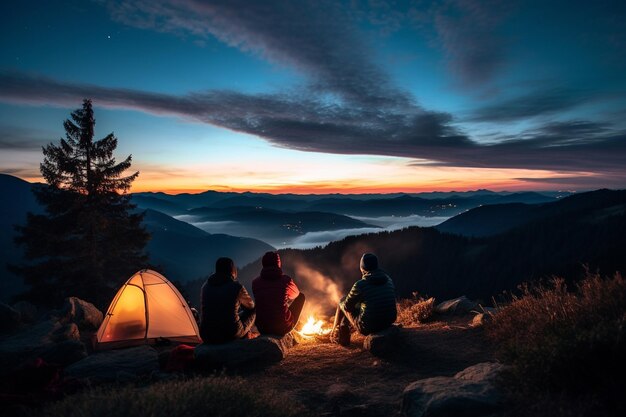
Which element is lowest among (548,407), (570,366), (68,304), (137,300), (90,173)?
(68,304)

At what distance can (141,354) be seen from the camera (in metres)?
7.83

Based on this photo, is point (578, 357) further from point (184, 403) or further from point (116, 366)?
point (116, 366)

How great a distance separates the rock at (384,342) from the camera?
26.3 ft

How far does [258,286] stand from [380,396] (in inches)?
152

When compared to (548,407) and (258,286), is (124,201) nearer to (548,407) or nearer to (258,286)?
(258,286)

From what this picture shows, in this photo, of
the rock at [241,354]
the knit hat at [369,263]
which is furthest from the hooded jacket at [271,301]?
the knit hat at [369,263]

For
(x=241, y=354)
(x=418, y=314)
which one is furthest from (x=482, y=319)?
(x=241, y=354)

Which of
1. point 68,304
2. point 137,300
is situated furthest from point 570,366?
point 68,304

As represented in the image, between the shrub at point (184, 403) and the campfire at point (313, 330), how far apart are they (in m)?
5.97

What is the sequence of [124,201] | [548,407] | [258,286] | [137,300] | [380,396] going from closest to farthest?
[548,407] → [380,396] → [258,286] → [137,300] → [124,201]

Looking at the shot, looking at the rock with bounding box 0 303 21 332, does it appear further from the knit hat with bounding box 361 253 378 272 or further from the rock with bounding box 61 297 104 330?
the knit hat with bounding box 361 253 378 272

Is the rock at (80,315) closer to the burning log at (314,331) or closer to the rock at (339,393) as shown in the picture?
the burning log at (314,331)

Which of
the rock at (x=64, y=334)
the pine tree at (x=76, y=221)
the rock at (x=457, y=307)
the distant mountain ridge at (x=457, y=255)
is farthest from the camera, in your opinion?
the distant mountain ridge at (x=457, y=255)

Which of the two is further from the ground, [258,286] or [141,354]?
[258,286]
